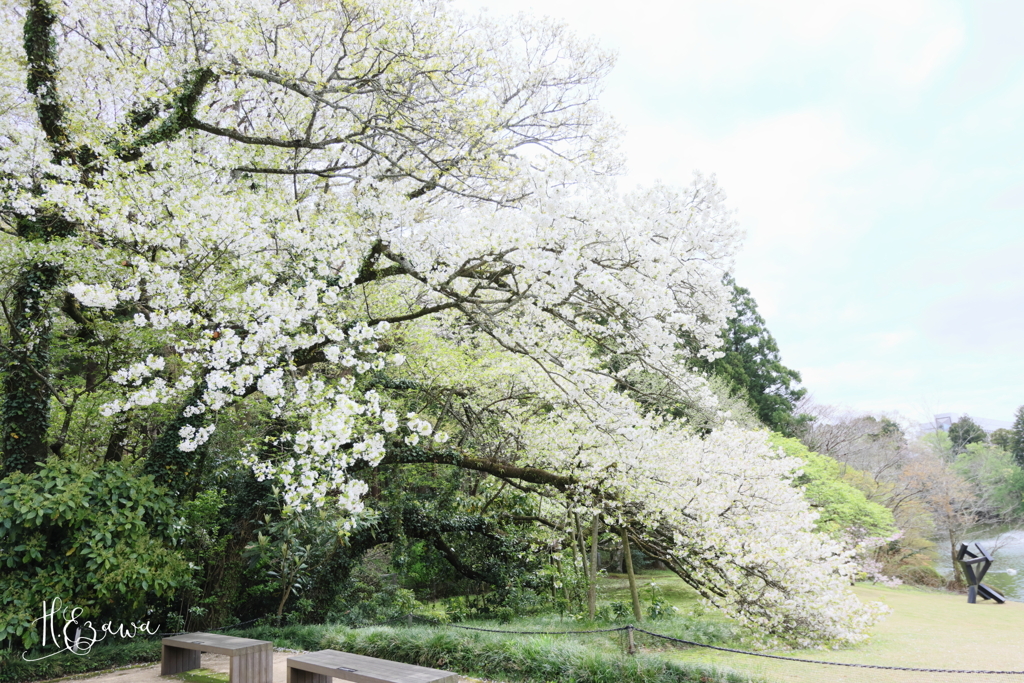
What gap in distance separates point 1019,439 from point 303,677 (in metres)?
38.0

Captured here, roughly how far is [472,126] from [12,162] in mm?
5061

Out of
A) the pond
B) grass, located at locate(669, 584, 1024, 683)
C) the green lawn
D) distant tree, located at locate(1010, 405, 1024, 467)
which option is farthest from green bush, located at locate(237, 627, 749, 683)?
distant tree, located at locate(1010, 405, 1024, 467)

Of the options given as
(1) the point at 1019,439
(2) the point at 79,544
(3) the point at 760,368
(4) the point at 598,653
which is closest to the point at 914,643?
(4) the point at 598,653

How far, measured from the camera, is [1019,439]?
30.5 metres

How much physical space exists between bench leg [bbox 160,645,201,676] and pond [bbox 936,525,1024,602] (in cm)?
2314

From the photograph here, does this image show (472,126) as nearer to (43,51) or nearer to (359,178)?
(359,178)

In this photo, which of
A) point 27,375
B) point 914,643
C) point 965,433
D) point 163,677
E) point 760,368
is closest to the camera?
point 163,677

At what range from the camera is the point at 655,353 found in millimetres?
6742

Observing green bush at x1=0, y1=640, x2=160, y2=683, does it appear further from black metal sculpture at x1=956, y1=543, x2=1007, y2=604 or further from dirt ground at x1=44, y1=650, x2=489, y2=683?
black metal sculpture at x1=956, y1=543, x2=1007, y2=604

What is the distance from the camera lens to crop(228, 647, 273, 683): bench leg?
446 cm

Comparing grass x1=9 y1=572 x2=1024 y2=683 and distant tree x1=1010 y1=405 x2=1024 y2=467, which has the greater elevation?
distant tree x1=1010 y1=405 x2=1024 y2=467

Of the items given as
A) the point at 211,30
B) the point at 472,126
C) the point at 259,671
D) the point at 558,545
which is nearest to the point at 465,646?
the point at 259,671

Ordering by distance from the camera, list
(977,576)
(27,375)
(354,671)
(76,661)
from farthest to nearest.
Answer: (977,576)
(27,375)
(76,661)
(354,671)

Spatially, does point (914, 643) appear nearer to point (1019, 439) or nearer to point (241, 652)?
point (241, 652)
